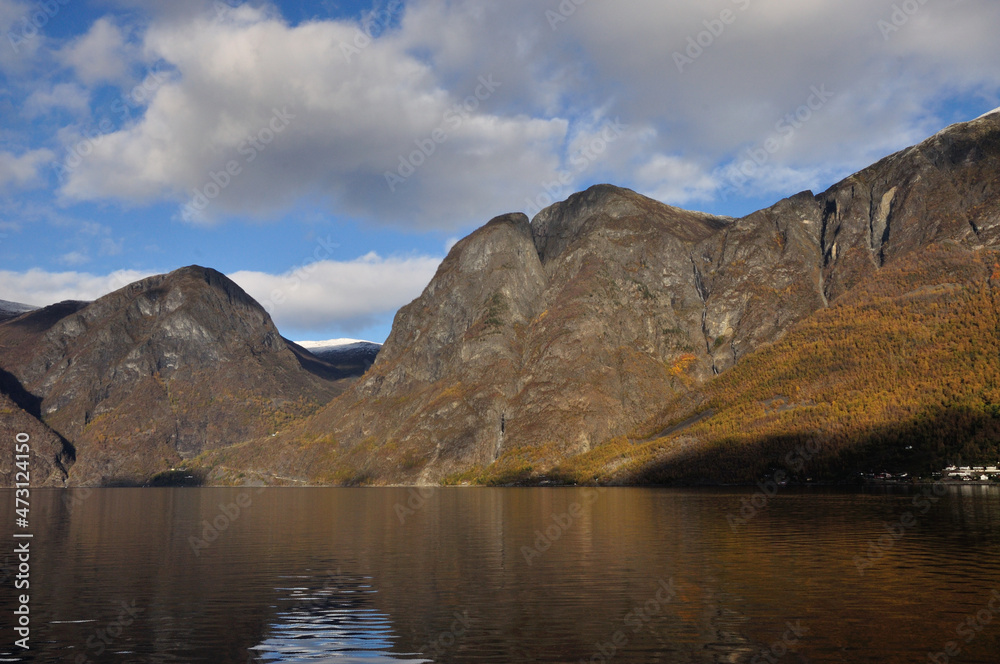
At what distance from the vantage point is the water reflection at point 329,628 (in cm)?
3253

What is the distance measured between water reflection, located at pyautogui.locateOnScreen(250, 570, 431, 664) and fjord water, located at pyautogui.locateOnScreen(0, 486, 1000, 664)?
0.57ft

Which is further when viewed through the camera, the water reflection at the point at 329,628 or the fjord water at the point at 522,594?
the fjord water at the point at 522,594

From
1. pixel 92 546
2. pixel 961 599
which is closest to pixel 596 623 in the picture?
pixel 961 599

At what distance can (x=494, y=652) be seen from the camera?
1282 inches

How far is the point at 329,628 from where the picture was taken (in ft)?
125

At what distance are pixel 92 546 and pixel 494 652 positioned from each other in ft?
198

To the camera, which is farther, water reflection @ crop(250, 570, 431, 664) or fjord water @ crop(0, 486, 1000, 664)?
fjord water @ crop(0, 486, 1000, 664)

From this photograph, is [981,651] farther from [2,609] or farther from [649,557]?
[2,609]

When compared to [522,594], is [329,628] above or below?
above

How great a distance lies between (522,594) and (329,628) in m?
13.4

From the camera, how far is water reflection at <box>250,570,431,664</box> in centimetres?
3253

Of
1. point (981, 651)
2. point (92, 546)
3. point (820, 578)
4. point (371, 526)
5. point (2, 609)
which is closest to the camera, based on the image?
point (981, 651)

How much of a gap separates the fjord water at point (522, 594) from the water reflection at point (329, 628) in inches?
6.8

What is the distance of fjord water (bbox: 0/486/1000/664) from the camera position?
110 feet
